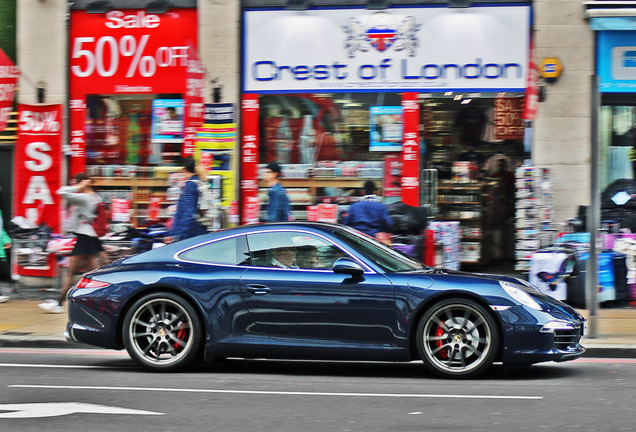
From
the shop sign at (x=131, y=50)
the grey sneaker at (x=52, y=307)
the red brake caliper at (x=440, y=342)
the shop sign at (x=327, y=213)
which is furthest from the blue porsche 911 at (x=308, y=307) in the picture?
the shop sign at (x=131, y=50)

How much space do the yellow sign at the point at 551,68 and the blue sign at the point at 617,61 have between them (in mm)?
579

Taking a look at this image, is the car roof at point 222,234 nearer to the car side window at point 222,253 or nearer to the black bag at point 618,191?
the car side window at point 222,253

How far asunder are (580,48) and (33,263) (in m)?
8.98

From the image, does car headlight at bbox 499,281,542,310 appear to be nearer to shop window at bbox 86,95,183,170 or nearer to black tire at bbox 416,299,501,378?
black tire at bbox 416,299,501,378

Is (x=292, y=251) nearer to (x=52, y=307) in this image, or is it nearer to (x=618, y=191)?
(x=52, y=307)

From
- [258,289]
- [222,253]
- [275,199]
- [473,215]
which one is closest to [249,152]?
[275,199]

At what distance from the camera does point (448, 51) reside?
14.7 meters

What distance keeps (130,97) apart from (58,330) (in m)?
5.39

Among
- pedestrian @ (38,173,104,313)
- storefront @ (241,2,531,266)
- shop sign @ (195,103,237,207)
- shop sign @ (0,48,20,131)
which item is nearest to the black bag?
storefront @ (241,2,531,266)

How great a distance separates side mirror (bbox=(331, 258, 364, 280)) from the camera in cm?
806

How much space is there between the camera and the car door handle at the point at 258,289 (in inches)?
324

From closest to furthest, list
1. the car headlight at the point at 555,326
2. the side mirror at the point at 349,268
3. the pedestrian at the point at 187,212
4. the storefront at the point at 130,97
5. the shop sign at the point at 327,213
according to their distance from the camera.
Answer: the car headlight at the point at 555,326 → the side mirror at the point at 349,268 → the pedestrian at the point at 187,212 → the shop sign at the point at 327,213 → the storefront at the point at 130,97

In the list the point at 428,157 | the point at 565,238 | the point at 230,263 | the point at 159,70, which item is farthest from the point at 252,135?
the point at 230,263

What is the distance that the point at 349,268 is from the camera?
805 cm
